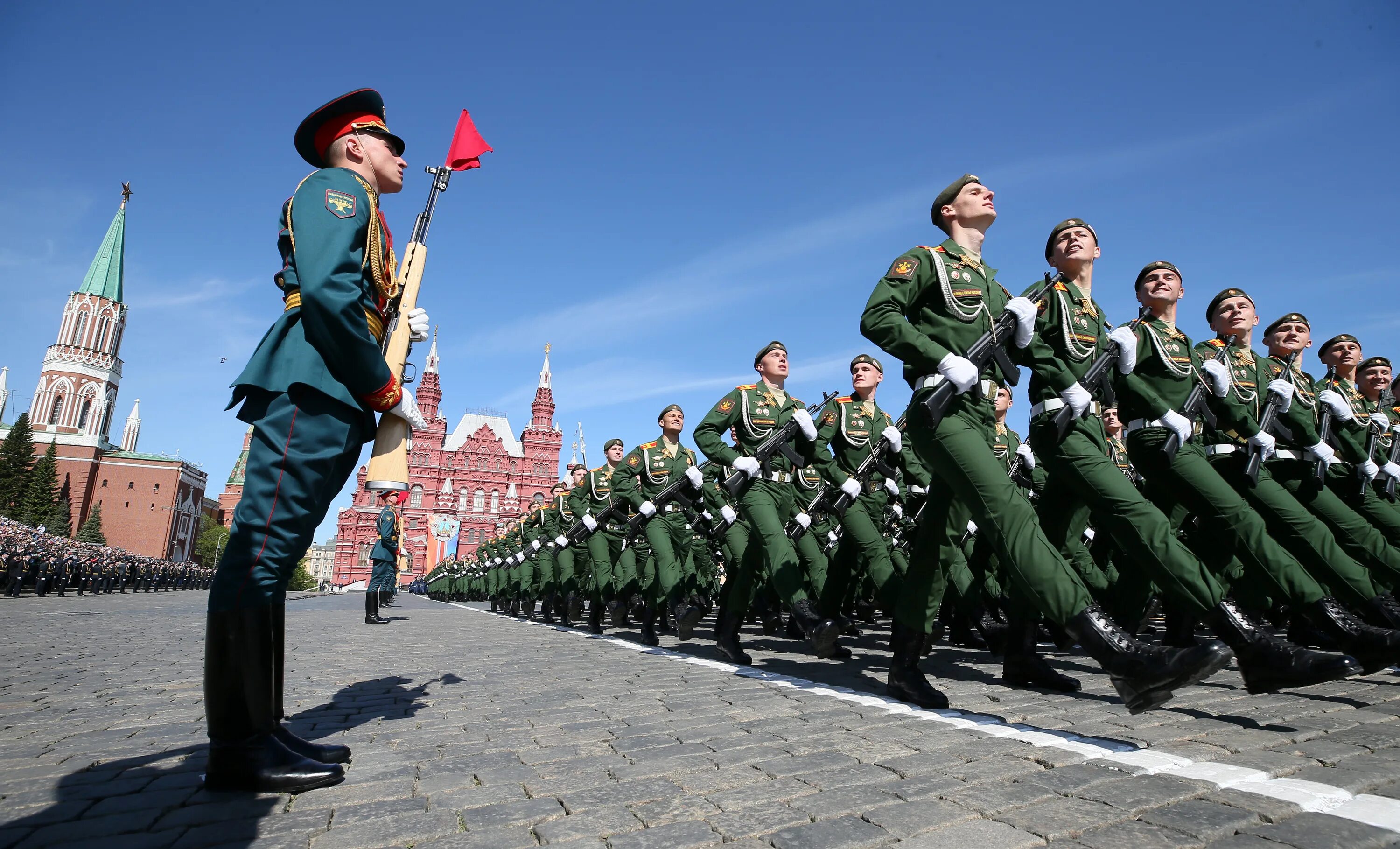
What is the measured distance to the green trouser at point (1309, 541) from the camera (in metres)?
4.70

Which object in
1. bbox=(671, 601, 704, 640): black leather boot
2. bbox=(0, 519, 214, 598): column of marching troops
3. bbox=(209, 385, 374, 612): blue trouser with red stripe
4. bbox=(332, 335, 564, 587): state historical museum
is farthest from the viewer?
bbox=(332, 335, 564, 587): state historical museum

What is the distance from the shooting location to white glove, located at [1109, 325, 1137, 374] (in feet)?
14.2

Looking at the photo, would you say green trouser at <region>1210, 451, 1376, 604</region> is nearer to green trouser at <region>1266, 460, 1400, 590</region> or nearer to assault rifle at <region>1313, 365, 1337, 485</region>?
green trouser at <region>1266, 460, 1400, 590</region>

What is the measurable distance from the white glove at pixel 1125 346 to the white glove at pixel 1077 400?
22.8 inches

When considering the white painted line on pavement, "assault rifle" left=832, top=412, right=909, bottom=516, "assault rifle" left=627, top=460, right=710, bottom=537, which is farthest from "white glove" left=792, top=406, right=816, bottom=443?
the white painted line on pavement

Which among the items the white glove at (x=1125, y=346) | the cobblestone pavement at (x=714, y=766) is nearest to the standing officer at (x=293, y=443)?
the cobblestone pavement at (x=714, y=766)

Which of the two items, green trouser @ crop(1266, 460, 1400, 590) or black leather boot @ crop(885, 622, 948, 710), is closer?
black leather boot @ crop(885, 622, 948, 710)

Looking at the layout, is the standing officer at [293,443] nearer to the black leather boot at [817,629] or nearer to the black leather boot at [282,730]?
Result: the black leather boot at [282,730]

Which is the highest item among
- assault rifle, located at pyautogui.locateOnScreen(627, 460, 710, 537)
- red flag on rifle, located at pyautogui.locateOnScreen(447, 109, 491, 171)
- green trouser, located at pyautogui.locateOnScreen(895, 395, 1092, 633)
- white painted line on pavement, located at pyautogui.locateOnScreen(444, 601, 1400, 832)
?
red flag on rifle, located at pyautogui.locateOnScreen(447, 109, 491, 171)

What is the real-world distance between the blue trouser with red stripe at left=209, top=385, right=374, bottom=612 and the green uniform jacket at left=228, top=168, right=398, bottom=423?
0.07m

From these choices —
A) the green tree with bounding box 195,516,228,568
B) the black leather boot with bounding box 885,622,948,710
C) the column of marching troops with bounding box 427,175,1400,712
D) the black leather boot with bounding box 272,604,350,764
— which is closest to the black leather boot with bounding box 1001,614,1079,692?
the column of marching troops with bounding box 427,175,1400,712

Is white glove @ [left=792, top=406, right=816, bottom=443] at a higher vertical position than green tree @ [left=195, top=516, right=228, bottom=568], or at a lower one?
lower

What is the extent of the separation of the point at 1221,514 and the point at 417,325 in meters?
4.45

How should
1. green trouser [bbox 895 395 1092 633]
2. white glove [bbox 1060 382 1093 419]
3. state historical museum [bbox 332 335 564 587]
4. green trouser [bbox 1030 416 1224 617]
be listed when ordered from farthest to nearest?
state historical museum [bbox 332 335 564 587] < white glove [bbox 1060 382 1093 419] < green trouser [bbox 1030 416 1224 617] < green trouser [bbox 895 395 1092 633]
